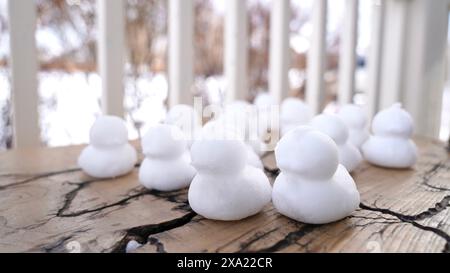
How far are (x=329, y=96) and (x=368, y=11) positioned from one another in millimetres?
738

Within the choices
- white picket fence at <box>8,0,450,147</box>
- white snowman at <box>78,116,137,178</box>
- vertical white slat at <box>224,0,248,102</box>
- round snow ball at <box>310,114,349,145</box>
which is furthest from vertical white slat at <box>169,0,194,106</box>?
round snow ball at <box>310,114,349,145</box>

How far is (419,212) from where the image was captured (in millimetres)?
482

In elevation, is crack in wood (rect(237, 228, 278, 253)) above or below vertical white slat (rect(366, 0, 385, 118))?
below

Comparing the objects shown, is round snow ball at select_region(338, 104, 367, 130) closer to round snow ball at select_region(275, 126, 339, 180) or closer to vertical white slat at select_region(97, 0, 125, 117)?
round snow ball at select_region(275, 126, 339, 180)

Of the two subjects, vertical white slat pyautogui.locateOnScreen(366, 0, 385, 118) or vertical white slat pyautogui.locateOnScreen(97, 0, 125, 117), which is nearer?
vertical white slat pyautogui.locateOnScreen(97, 0, 125, 117)

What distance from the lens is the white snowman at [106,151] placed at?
66 centimetres

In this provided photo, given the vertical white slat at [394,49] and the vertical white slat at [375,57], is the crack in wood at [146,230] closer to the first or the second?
the vertical white slat at [375,57]

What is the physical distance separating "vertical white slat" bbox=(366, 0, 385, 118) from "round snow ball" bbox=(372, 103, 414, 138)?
1.15 metres

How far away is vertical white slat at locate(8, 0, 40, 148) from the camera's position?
37.0 inches

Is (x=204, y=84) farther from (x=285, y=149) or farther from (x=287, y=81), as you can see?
(x=285, y=149)

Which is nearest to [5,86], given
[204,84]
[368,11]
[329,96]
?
[204,84]

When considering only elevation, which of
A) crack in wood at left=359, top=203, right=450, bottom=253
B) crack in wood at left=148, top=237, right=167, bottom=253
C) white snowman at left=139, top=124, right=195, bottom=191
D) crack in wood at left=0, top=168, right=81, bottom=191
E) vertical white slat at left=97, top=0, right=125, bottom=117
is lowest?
crack in wood at left=0, top=168, right=81, bottom=191

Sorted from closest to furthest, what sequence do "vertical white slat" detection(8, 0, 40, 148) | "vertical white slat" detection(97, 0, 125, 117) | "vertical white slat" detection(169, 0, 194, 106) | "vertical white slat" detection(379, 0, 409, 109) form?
"vertical white slat" detection(8, 0, 40, 148)
"vertical white slat" detection(97, 0, 125, 117)
"vertical white slat" detection(169, 0, 194, 106)
"vertical white slat" detection(379, 0, 409, 109)

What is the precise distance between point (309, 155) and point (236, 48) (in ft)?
3.39
